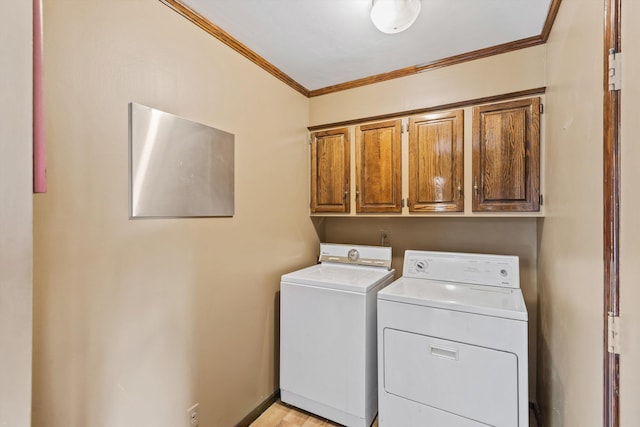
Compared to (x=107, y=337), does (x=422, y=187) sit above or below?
above

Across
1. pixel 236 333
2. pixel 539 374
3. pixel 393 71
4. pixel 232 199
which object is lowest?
pixel 539 374

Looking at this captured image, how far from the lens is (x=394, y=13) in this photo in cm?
141

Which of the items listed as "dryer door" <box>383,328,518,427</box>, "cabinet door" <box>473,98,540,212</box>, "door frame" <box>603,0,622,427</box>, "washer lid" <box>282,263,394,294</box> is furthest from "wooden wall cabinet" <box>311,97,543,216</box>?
"door frame" <box>603,0,622,427</box>

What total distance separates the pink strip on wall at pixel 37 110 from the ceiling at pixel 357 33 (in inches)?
41.9

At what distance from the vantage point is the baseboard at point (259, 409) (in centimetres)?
191

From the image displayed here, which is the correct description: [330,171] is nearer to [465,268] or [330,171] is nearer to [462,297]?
[465,268]

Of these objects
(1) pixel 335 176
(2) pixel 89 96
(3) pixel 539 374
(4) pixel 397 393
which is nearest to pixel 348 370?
(4) pixel 397 393

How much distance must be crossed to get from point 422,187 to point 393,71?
36.0 inches

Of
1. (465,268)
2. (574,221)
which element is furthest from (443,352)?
(574,221)

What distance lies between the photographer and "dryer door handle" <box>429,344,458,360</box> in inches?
60.9

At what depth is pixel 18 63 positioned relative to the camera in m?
0.54

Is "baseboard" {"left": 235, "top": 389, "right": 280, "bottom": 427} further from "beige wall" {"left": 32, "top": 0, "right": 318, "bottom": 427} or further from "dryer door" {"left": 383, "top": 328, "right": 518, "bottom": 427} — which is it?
"dryer door" {"left": 383, "top": 328, "right": 518, "bottom": 427}

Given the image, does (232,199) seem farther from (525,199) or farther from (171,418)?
(525,199)

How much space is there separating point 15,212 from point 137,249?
2.73ft
